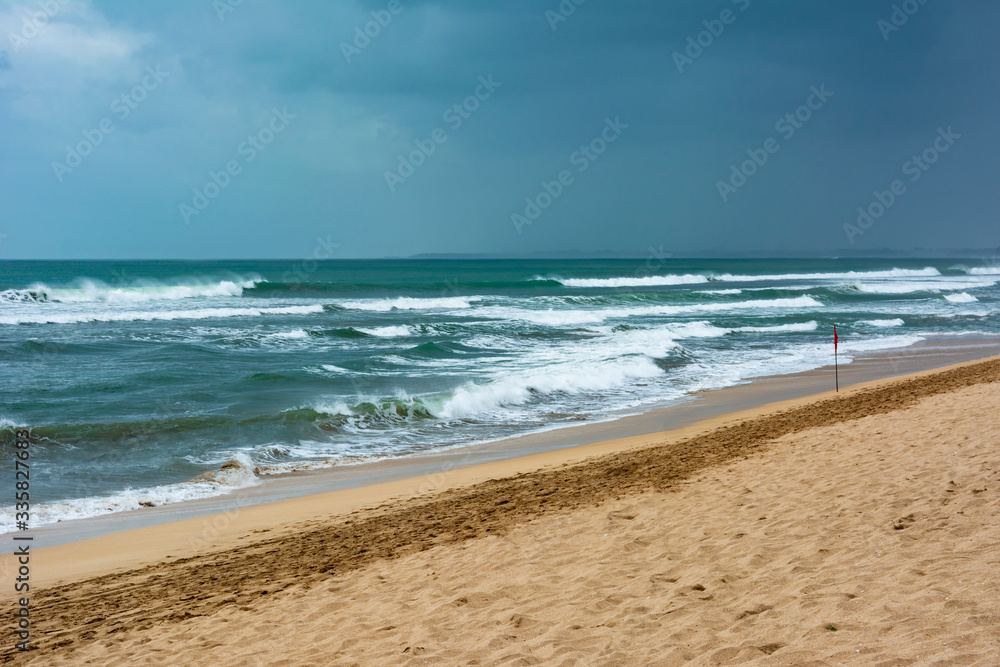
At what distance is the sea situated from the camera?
35.7ft

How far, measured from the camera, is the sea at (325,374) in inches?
429

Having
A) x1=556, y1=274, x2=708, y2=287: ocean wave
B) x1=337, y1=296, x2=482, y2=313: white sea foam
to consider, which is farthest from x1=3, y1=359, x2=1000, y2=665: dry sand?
x1=556, y1=274, x2=708, y2=287: ocean wave

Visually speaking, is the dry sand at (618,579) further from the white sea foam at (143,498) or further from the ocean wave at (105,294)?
the ocean wave at (105,294)

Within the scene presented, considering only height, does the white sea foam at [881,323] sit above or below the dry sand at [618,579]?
below

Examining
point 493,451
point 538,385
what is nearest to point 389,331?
point 538,385

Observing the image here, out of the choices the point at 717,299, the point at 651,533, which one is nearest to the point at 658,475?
the point at 651,533

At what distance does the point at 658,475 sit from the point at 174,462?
733 centimetres

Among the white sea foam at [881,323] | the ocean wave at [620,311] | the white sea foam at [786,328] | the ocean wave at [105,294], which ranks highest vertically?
the ocean wave at [105,294]

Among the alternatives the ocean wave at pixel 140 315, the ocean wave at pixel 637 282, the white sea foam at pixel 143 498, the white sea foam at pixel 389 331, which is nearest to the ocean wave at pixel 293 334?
the white sea foam at pixel 389 331

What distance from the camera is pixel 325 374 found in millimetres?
18000

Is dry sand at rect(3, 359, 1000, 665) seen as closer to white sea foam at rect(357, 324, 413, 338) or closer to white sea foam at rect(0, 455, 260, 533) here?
white sea foam at rect(0, 455, 260, 533)

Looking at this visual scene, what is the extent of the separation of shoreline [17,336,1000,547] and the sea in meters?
0.36

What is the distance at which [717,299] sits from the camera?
51.6 m

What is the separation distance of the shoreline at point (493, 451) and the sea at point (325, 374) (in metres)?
0.36
